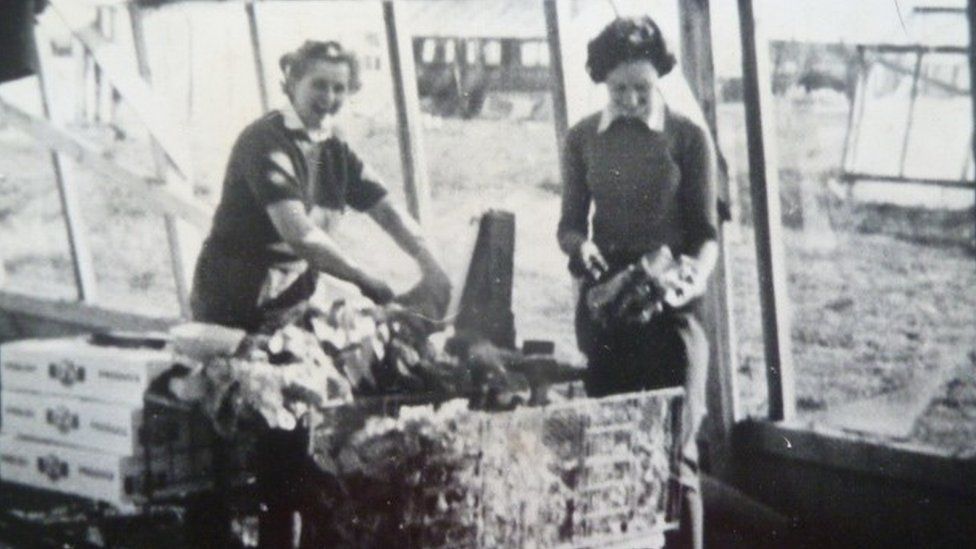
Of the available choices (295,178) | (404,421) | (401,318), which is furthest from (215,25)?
(404,421)

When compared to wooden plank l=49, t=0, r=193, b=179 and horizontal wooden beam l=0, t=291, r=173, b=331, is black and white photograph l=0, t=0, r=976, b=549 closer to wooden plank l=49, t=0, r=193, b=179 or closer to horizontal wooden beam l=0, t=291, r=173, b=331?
wooden plank l=49, t=0, r=193, b=179

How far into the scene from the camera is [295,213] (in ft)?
8.18

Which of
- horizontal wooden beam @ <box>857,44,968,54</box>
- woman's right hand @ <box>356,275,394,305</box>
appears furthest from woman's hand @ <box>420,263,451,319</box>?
horizontal wooden beam @ <box>857,44,968,54</box>

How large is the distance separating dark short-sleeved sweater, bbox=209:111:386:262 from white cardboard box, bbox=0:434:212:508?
0.65 meters

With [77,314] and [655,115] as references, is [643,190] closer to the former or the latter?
[655,115]

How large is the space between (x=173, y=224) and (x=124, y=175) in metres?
0.30

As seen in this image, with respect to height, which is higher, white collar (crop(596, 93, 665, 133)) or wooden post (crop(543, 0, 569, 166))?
wooden post (crop(543, 0, 569, 166))

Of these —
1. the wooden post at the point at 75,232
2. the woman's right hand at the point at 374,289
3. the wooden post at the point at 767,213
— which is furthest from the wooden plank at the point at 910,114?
the wooden post at the point at 75,232

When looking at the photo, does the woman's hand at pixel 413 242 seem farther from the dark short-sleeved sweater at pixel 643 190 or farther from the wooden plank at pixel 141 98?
the wooden plank at pixel 141 98

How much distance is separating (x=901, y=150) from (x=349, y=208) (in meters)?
1.32

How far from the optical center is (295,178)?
2.54 m

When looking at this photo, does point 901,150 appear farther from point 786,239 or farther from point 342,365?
point 342,365

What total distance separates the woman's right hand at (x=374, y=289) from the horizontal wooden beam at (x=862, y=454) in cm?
107

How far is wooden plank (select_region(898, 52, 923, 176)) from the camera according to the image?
2.32 meters
